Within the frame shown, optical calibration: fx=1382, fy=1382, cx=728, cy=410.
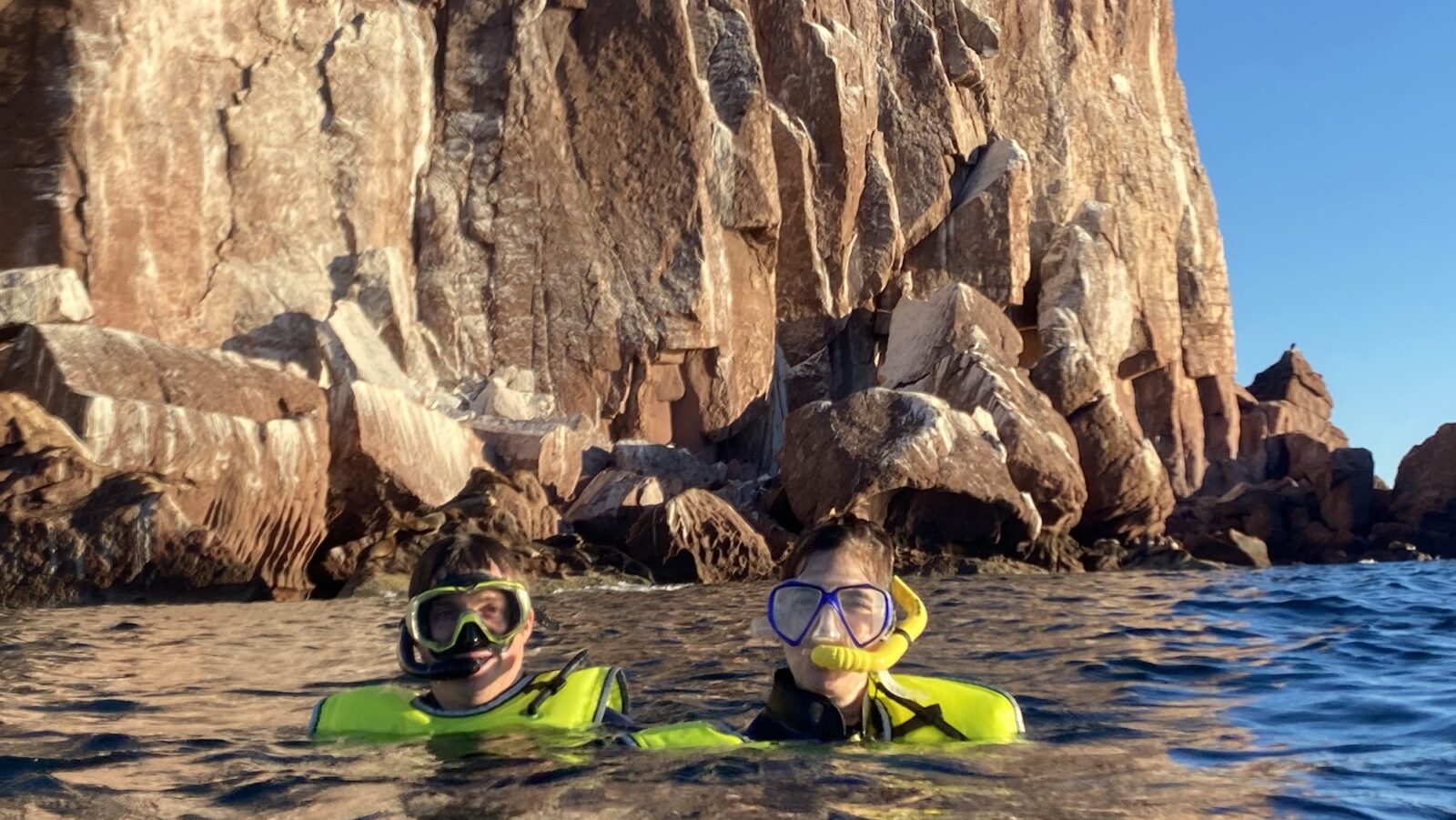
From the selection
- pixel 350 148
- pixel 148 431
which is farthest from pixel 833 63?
pixel 148 431

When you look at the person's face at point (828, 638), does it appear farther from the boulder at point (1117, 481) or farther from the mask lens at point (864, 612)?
the boulder at point (1117, 481)

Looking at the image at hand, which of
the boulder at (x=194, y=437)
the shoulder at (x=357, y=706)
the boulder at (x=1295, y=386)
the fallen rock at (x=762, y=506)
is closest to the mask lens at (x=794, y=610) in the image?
the shoulder at (x=357, y=706)

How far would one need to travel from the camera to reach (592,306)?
21.8 metres

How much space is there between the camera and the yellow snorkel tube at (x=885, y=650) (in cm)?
321

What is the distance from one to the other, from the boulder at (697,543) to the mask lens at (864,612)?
12.2m

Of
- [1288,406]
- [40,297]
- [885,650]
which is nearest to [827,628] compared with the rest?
[885,650]

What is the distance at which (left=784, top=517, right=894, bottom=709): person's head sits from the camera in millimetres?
3223

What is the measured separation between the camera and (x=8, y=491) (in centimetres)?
1129

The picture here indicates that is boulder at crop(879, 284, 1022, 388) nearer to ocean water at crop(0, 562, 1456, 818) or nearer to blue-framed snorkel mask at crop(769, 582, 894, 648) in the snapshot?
ocean water at crop(0, 562, 1456, 818)

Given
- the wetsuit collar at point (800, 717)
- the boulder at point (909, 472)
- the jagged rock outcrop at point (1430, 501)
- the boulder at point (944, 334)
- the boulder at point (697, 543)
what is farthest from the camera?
the jagged rock outcrop at point (1430, 501)

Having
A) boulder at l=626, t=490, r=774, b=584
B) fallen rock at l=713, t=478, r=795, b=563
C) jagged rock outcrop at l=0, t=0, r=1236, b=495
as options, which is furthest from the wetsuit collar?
jagged rock outcrop at l=0, t=0, r=1236, b=495

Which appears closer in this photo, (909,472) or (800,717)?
(800,717)

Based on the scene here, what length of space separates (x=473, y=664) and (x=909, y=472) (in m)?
14.2

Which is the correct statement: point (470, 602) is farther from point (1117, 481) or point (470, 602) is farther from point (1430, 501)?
point (1430, 501)
